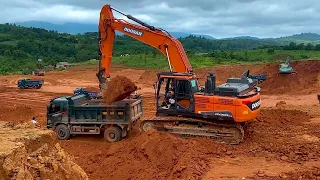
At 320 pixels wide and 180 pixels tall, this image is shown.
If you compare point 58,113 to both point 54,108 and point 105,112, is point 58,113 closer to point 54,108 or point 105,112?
point 54,108

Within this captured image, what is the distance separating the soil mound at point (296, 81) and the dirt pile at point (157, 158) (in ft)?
57.1

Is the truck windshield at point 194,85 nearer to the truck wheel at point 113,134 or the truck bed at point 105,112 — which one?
the truck bed at point 105,112

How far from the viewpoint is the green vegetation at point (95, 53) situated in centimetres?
4741

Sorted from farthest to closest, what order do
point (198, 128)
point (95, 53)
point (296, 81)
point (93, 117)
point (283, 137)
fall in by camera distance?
point (95, 53)
point (296, 81)
point (93, 117)
point (283, 137)
point (198, 128)

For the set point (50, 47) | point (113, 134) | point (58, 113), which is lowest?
point (113, 134)

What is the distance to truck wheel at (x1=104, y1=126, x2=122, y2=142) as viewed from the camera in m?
14.4

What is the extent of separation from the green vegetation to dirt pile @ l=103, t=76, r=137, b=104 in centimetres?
2824

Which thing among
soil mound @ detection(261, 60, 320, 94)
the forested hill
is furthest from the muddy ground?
the forested hill

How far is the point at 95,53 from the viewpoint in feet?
233

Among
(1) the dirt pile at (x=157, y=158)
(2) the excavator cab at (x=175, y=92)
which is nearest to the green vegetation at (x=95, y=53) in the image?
(2) the excavator cab at (x=175, y=92)

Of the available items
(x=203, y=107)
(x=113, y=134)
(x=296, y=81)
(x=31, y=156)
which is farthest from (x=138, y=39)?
(x=296, y=81)

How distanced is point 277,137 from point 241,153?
236 cm

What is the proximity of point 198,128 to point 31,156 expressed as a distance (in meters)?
8.18

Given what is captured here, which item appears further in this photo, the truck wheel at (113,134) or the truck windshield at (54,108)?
the truck windshield at (54,108)
